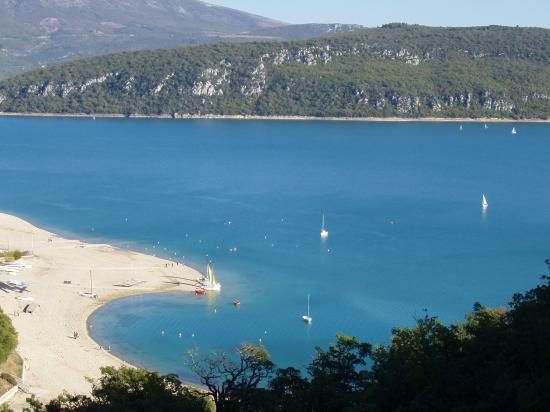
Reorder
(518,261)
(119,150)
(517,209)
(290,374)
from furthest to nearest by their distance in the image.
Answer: (119,150) < (517,209) < (518,261) < (290,374)

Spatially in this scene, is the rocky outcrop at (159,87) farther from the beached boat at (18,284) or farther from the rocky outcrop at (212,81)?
the beached boat at (18,284)

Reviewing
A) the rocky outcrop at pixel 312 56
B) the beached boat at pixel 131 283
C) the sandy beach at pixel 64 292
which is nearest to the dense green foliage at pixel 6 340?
the sandy beach at pixel 64 292

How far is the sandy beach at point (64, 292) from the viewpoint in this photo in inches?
1105

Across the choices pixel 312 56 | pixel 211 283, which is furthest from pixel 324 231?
pixel 312 56

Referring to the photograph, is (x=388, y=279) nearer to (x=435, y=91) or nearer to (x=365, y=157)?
(x=365, y=157)

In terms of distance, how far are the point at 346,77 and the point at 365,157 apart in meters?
65.2

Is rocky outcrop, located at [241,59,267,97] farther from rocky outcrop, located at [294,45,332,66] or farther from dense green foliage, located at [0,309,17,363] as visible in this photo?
dense green foliage, located at [0,309,17,363]

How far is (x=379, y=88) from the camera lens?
14538cm

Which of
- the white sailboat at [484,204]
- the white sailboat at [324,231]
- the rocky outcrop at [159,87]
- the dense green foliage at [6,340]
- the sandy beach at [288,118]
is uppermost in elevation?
the rocky outcrop at [159,87]

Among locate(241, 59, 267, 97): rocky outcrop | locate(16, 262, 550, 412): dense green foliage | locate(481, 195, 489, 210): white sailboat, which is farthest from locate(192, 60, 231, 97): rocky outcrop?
locate(16, 262, 550, 412): dense green foliage

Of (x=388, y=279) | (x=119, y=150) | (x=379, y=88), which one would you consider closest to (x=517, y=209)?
(x=388, y=279)

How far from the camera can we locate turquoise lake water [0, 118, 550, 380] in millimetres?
34031

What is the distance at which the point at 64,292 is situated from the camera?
121 ft

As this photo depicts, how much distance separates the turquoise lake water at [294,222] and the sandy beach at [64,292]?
1.21 metres
